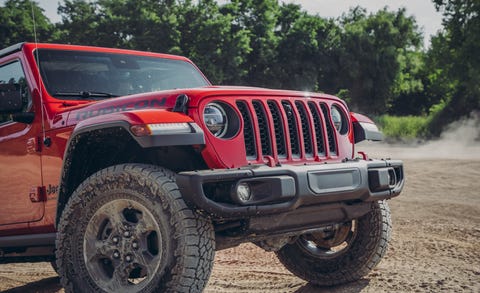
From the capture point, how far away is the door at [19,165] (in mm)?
4574

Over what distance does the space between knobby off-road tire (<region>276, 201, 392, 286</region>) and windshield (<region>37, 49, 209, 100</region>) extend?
5.88 feet

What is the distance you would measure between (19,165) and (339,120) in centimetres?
247

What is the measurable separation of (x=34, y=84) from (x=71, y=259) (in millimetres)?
1540

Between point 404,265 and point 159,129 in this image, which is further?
point 404,265

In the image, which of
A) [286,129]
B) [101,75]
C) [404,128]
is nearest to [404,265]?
[286,129]

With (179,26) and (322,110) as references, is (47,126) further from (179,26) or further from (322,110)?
(179,26)

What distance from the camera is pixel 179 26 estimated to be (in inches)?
1339

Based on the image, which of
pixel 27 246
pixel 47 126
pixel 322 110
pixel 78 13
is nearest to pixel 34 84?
pixel 47 126

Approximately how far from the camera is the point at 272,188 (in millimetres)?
3502

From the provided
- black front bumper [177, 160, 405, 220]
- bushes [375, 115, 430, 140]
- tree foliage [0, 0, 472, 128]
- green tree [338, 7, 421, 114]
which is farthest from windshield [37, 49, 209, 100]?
green tree [338, 7, 421, 114]

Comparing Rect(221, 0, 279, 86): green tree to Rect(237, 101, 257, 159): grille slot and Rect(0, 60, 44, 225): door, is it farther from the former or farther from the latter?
Rect(237, 101, 257, 159): grille slot

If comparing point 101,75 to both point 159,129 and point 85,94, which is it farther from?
point 159,129

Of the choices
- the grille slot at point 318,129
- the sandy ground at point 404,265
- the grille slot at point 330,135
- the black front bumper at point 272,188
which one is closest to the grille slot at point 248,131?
the black front bumper at point 272,188

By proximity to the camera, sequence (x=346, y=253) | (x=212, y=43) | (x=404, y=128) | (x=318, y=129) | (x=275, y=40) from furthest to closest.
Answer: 1. (x=275, y=40)
2. (x=404, y=128)
3. (x=212, y=43)
4. (x=346, y=253)
5. (x=318, y=129)
